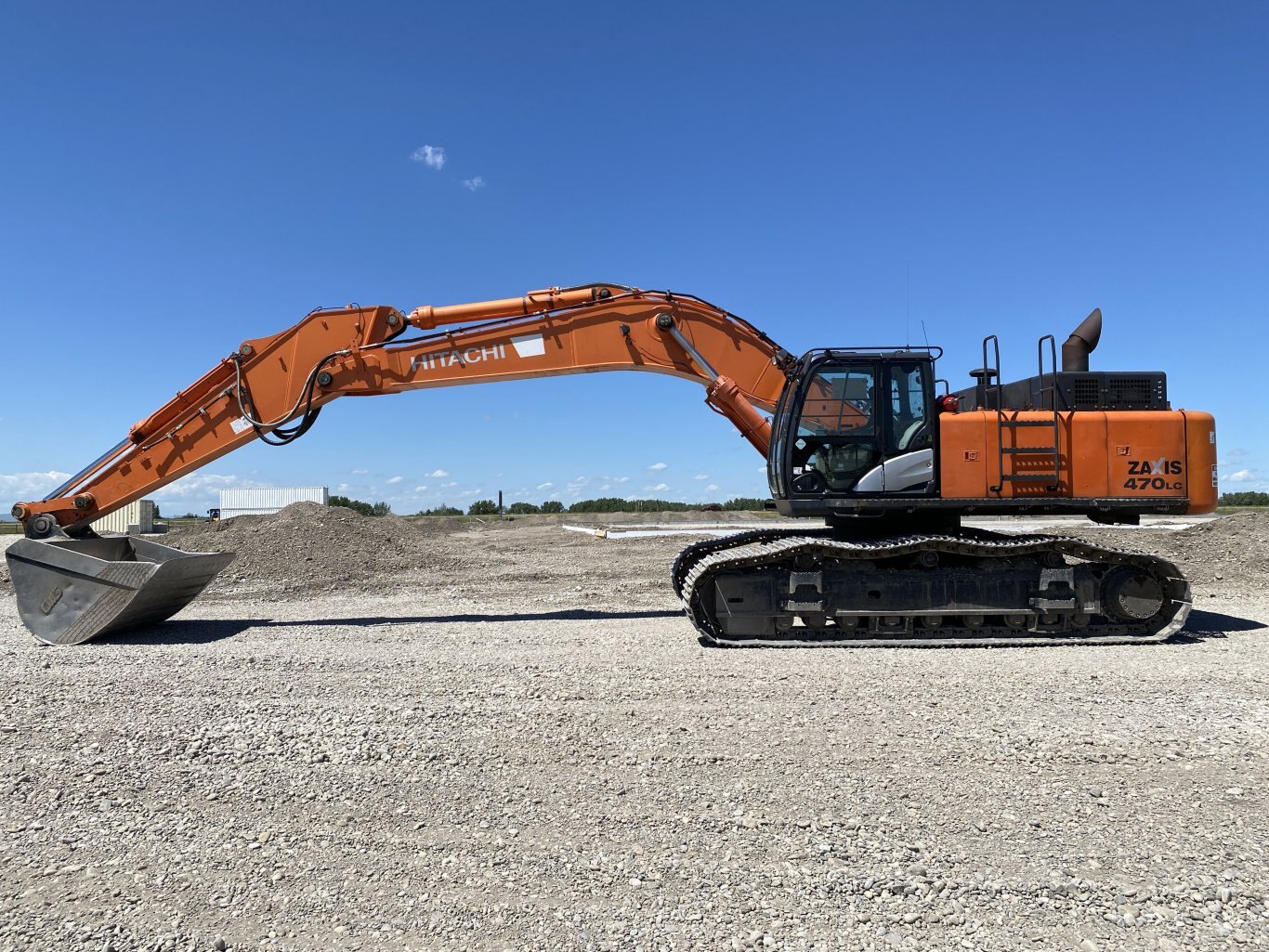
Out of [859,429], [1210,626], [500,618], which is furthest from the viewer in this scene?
[500,618]

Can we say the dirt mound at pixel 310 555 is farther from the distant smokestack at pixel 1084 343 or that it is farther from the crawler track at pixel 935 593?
the distant smokestack at pixel 1084 343

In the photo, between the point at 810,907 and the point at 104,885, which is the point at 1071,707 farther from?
the point at 104,885

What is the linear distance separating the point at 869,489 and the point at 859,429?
26.2 inches

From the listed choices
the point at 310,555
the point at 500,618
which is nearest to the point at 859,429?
the point at 500,618

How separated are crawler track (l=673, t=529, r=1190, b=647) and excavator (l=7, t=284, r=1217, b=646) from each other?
21mm

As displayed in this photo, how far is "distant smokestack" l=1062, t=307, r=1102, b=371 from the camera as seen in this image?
31.7 ft

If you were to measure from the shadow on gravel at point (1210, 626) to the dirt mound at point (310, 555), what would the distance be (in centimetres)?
1236

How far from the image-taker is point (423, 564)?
62.6 feet

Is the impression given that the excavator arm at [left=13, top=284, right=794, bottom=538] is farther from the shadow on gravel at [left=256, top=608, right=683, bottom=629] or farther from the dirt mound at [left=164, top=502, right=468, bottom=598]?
the dirt mound at [left=164, top=502, right=468, bottom=598]

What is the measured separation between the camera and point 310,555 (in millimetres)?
17938

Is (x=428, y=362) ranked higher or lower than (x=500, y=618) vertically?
higher

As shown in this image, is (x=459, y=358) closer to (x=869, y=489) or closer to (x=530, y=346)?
(x=530, y=346)

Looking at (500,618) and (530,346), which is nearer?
(530,346)

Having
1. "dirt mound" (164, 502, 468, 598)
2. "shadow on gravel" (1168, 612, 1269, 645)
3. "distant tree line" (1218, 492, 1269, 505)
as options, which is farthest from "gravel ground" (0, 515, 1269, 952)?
"distant tree line" (1218, 492, 1269, 505)
